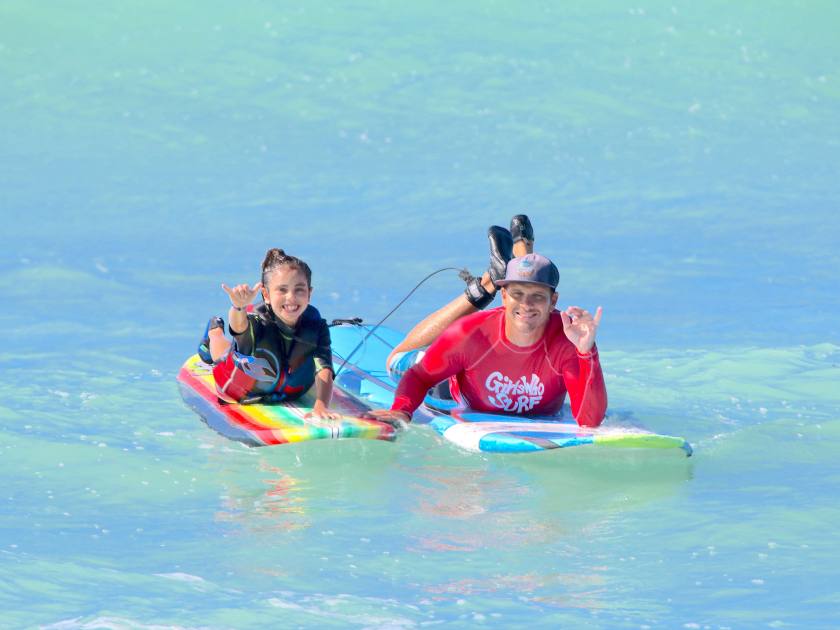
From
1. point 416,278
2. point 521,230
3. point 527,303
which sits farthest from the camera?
point 416,278

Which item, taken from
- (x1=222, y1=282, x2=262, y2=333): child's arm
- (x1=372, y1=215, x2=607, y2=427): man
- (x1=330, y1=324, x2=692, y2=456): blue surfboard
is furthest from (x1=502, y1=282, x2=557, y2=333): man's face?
(x1=222, y1=282, x2=262, y2=333): child's arm

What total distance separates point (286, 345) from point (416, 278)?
5.70 metres

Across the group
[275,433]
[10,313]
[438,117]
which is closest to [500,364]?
[275,433]

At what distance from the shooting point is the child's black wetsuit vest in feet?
26.1

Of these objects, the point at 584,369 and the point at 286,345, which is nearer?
the point at 584,369

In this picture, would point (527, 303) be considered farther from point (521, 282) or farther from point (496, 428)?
point (496, 428)

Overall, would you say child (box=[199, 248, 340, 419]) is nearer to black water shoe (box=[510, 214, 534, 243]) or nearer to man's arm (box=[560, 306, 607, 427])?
man's arm (box=[560, 306, 607, 427])

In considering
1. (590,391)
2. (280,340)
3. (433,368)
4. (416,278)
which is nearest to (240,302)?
(280,340)

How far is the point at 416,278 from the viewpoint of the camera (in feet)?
45.0

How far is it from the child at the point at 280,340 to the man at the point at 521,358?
18.2 inches

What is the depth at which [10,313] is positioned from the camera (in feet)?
40.5

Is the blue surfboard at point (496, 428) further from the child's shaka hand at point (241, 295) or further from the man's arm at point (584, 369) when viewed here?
the child's shaka hand at point (241, 295)

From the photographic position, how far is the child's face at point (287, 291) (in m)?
7.86

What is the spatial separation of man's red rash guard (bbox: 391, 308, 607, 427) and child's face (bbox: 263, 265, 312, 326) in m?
0.66
